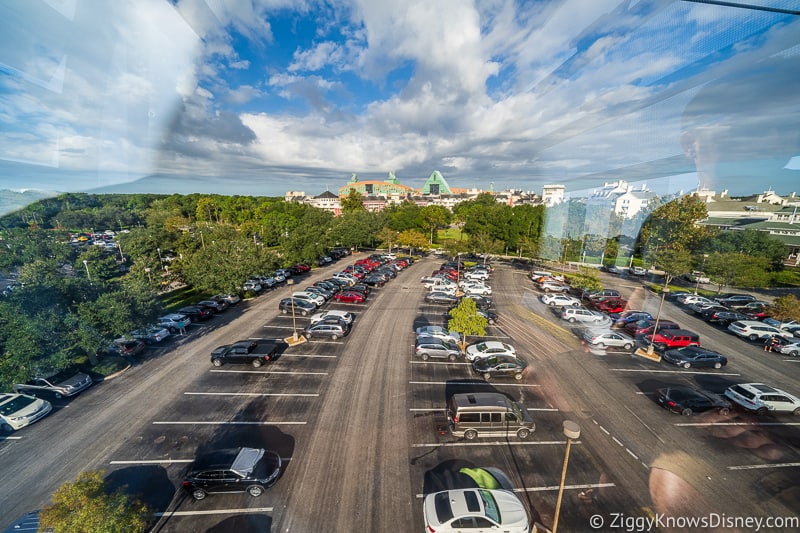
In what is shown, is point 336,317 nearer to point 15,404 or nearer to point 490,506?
point 15,404

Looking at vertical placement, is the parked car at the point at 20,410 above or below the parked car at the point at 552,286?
below

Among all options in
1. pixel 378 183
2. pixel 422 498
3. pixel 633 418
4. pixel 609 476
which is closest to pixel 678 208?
pixel 633 418

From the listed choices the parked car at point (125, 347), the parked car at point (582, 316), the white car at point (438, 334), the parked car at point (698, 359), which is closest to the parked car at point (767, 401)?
the parked car at point (698, 359)

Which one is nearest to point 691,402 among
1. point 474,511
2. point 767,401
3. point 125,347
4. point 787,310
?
point 767,401

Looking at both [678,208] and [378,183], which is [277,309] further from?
[378,183]

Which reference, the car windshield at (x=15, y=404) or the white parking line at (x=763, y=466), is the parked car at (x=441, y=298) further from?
the car windshield at (x=15, y=404)

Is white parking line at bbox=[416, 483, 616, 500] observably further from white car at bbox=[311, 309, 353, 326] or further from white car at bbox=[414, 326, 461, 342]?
white car at bbox=[311, 309, 353, 326]
